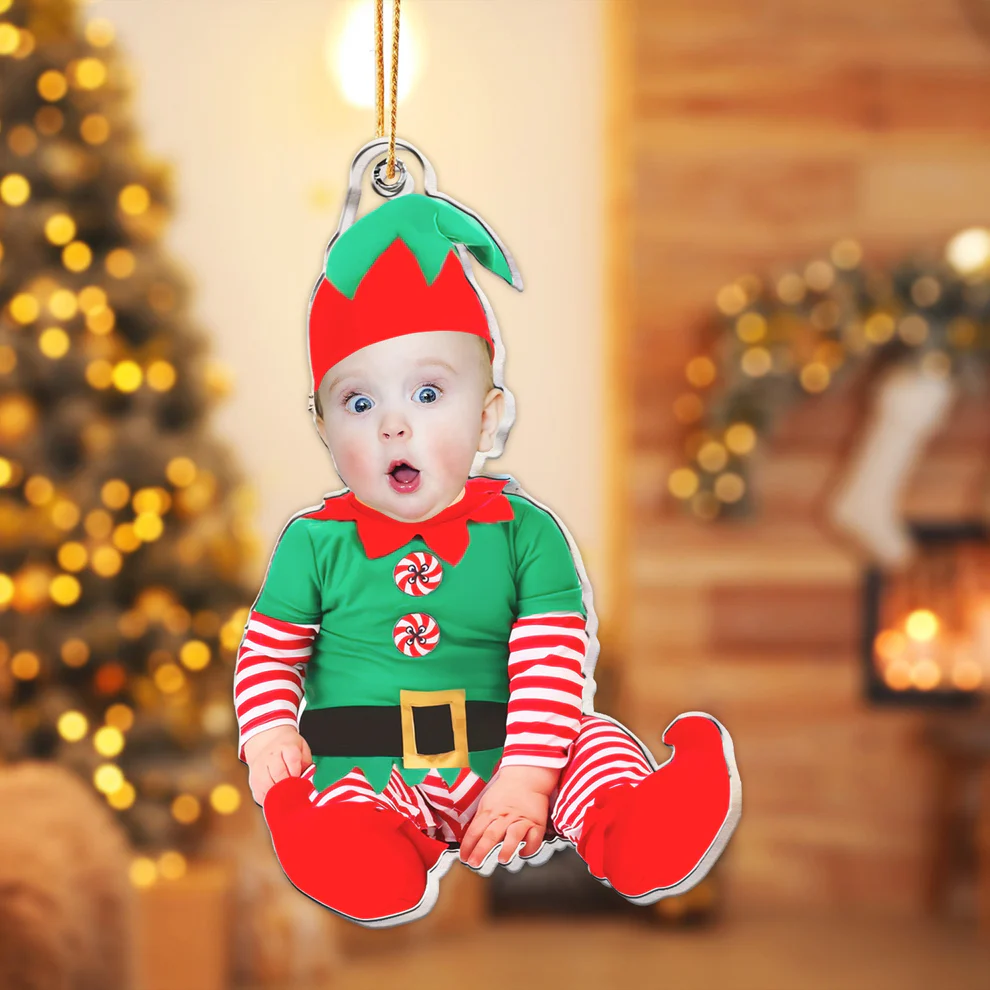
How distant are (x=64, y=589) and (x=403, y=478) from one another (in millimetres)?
1411

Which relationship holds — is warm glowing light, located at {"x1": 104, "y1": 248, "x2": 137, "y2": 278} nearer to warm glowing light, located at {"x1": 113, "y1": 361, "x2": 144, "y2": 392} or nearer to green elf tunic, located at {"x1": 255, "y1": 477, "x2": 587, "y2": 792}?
warm glowing light, located at {"x1": 113, "y1": 361, "x2": 144, "y2": 392}

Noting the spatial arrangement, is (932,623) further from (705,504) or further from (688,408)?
(688,408)

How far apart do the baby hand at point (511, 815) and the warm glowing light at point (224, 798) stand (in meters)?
1.47

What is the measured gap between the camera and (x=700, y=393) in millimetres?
2383

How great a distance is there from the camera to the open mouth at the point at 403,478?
1.80 ft

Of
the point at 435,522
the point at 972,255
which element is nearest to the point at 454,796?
the point at 435,522

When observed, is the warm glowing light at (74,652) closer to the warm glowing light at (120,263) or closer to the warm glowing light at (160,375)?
the warm glowing light at (160,375)

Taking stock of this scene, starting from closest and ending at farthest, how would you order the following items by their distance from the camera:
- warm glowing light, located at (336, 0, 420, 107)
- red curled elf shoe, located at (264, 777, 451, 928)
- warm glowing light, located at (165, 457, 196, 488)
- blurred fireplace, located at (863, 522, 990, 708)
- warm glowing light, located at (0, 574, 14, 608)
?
red curled elf shoe, located at (264, 777, 451, 928)
warm glowing light, located at (0, 574, 14, 608)
warm glowing light, located at (165, 457, 196, 488)
warm glowing light, located at (336, 0, 420, 107)
blurred fireplace, located at (863, 522, 990, 708)

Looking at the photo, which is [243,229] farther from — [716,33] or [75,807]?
[75,807]

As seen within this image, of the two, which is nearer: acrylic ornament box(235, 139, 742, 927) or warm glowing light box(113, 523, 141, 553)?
acrylic ornament box(235, 139, 742, 927)

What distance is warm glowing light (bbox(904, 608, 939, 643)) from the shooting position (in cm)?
245

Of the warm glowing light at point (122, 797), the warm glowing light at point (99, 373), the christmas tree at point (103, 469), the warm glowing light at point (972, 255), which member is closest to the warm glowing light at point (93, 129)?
the christmas tree at point (103, 469)

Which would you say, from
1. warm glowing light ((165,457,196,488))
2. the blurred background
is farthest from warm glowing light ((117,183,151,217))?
warm glowing light ((165,457,196,488))

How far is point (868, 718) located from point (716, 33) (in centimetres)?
162
